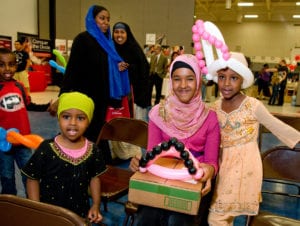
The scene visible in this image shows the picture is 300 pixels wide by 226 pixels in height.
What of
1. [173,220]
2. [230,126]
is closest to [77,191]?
[173,220]

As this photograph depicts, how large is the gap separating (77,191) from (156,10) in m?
10.4

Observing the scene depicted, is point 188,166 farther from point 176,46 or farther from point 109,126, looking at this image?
point 176,46

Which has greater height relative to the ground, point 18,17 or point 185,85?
point 18,17

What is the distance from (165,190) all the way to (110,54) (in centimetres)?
→ 192

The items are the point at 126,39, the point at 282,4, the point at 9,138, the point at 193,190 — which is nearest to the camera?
the point at 193,190

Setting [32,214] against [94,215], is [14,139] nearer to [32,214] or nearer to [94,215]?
[94,215]

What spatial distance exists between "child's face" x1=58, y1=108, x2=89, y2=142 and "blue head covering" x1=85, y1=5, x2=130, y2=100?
146cm

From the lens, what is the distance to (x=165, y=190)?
127 cm

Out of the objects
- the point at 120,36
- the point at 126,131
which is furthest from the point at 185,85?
the point at 120,36

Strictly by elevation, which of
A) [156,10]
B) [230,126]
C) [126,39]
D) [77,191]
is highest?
[156,10]

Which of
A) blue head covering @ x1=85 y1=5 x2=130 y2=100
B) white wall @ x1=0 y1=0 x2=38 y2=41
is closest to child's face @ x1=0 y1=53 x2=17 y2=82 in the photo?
blue head covering @ x1=85 y1=5 x2=130 y2=100

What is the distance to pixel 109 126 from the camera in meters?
2.50

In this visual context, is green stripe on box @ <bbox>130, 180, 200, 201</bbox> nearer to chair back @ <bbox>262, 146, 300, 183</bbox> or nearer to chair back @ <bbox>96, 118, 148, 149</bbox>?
chair back @ <bbox>262, 146, 300, 183</bbox>

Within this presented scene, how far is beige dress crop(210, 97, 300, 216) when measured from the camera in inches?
67.4
